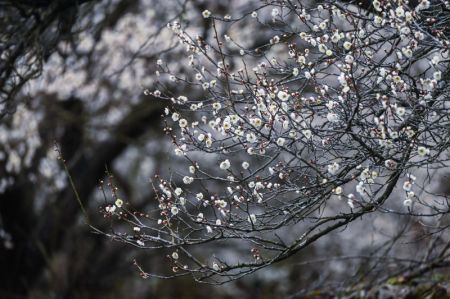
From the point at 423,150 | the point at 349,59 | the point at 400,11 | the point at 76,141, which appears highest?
the point at 76,141

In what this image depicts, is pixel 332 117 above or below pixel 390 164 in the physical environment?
above

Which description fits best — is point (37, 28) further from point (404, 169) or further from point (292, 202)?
point (404, 169)

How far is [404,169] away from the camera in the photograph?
14.5 ft

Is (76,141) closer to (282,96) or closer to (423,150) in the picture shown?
(282,96)

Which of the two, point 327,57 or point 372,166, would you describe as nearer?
point 372,166

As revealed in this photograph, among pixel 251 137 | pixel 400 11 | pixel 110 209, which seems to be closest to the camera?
pixel 400 11

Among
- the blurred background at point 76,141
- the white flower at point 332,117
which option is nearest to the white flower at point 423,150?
the white flower at point 332,117

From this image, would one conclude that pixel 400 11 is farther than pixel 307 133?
No

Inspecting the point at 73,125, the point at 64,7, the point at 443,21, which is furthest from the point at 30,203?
the point at 443,21

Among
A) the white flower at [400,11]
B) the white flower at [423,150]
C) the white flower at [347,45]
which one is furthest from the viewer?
the white flower at [347,45]

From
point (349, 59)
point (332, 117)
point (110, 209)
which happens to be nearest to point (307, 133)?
point (332, 117)

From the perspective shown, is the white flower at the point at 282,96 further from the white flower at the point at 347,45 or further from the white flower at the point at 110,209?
the white flower at the point at 110,209

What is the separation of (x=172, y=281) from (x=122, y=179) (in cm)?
247

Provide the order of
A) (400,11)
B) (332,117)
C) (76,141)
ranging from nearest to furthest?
(400,11) → (332,117) → (76,141)
